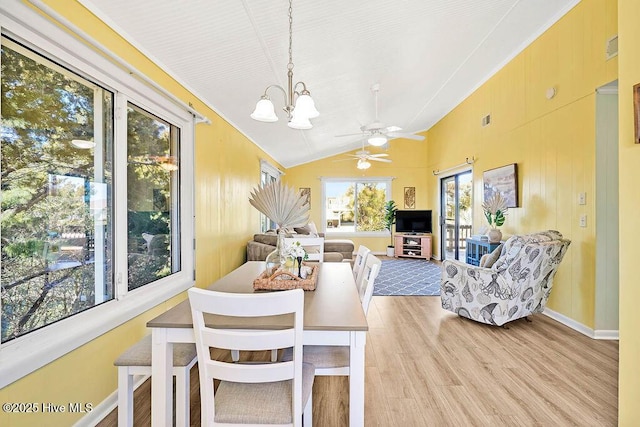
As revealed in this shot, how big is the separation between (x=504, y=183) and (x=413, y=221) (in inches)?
135

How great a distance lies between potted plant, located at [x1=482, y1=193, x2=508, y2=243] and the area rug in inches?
45.8

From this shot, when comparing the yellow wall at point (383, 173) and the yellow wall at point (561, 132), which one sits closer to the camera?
the yellow wall at point (561, 132)

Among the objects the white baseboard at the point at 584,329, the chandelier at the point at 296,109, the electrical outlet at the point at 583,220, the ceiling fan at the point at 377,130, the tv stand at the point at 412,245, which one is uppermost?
the ceiling fan at the point at 377,130

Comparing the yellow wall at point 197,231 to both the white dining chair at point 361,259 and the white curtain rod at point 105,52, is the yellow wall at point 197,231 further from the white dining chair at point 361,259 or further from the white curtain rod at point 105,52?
the white dining chair at point 361,259

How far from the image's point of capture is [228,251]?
4.07m

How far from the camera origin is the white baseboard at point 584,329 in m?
2.90

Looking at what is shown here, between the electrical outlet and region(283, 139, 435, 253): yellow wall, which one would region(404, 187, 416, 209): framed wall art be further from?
the electrical outlet

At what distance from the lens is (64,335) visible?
1596mm

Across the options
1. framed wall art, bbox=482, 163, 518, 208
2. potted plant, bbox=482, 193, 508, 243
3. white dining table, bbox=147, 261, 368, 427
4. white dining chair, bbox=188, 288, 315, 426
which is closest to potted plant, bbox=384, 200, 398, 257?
framed wall art, bbox=482, 163, 518, 208

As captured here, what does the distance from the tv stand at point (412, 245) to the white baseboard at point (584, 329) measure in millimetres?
4054

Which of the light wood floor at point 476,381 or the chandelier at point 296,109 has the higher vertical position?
the chandelier at point 296,109

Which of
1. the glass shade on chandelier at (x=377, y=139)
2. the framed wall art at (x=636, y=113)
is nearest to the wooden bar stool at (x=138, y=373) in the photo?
the framed wall art at (x=636, y=113)

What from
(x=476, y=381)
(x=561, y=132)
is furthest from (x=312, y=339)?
(x=561, y=132)

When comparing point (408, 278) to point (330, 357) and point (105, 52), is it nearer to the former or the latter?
point (330, 357)
